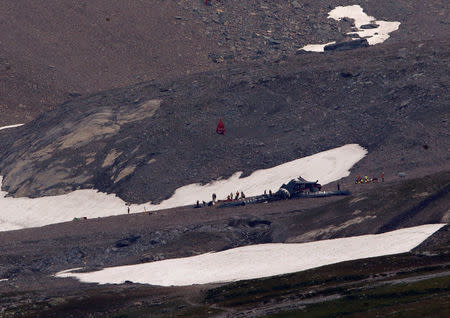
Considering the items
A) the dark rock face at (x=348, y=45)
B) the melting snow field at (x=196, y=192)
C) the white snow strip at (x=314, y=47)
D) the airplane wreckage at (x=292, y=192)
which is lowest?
the airplane wreckage at (x=292, y=192)

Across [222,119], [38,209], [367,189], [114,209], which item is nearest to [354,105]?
[222,119]

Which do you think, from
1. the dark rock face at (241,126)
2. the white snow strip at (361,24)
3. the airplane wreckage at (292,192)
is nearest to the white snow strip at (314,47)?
the white snow strip at (361,24)

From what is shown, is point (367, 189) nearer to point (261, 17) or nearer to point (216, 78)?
point (216, 78)

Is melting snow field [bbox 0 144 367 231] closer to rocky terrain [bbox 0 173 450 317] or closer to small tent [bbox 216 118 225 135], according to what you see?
rocky terrain [bbox 0 173 450 317]

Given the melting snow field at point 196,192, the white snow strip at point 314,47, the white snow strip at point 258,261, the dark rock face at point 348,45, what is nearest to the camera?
the white snow strip at point 258,261

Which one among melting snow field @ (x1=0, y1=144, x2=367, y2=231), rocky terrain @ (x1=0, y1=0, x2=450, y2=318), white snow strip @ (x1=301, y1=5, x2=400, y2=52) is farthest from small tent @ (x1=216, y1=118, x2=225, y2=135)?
white snow strip @ (x1=301, y1=5, x2=400, y2=52)

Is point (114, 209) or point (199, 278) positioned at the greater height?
point (114, 209)

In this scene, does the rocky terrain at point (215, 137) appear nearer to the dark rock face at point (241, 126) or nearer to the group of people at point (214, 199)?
the dark rock face at point (241, 126)

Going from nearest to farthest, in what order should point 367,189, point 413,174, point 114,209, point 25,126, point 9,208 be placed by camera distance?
point 367,189 → point 413,174 → point 114,209 → point 9,208 → point 25,126
